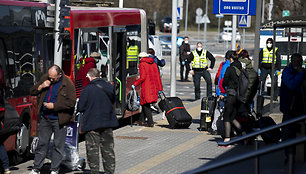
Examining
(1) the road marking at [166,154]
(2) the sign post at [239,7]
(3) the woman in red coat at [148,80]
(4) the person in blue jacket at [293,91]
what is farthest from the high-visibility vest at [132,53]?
(4) the person in blue jacket at [293,91]

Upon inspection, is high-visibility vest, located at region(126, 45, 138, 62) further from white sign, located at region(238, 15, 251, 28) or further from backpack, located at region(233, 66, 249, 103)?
white sign, located at region(238, 15, 251, 28)

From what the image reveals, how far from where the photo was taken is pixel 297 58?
10453 mm

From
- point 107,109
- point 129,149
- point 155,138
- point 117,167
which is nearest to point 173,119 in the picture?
point 155,138

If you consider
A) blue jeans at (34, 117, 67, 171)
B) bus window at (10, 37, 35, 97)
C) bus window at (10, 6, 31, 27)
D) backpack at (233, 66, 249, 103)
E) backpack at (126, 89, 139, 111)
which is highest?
bus window at (10, 6, 31, 27)

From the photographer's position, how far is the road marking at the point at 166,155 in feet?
33.9

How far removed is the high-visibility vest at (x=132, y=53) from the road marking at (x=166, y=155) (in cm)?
359

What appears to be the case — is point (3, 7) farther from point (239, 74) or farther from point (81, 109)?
point (239, 74)

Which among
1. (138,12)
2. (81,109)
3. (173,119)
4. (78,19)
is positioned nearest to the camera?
(81,109)

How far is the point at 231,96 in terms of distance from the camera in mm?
12188

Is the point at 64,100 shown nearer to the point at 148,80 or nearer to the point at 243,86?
the point at 243,86

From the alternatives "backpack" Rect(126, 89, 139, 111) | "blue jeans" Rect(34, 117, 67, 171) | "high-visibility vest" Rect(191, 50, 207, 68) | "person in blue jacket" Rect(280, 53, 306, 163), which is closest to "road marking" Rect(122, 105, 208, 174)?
"backpack" Rect(126, 89, 139, 111)

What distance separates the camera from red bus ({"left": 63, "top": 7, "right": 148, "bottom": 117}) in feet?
44.3

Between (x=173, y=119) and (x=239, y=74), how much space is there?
10.5 ft

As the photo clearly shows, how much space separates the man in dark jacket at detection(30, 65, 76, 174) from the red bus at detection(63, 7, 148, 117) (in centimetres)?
288
